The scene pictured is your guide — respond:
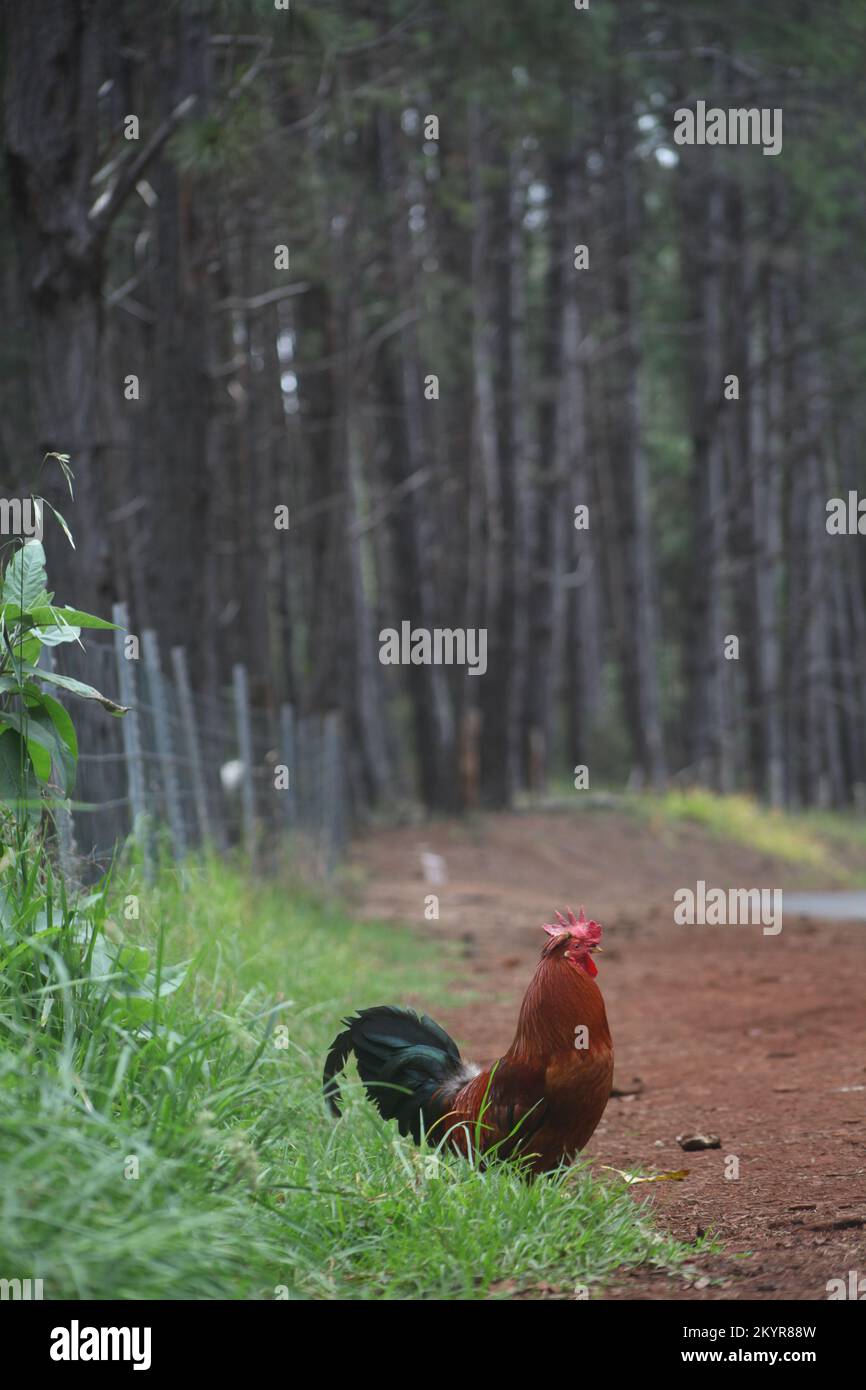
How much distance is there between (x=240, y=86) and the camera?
9.33 m

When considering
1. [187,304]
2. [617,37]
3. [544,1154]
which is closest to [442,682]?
[617,37]

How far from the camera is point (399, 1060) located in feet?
15.4

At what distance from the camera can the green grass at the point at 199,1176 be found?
3.03 m

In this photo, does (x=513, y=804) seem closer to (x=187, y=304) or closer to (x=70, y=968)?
(x=187, y=304)

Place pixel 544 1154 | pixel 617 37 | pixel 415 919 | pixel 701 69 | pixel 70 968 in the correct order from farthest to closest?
pixel 701 69, pixel 617 37, pixel 415 919, pixel 544 1154, pixel 70 968

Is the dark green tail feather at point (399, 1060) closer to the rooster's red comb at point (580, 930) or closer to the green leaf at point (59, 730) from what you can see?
the rooster's red comb at point (580, 930)

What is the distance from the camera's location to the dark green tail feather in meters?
4.69

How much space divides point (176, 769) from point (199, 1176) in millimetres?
5901

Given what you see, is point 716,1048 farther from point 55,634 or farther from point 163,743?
point 55,634

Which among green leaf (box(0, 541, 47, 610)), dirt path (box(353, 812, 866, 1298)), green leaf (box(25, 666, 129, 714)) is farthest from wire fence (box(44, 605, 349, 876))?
dirt path (box(353, 812, 866, 1298))

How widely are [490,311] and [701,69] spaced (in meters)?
4.30

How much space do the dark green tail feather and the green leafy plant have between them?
1.14m

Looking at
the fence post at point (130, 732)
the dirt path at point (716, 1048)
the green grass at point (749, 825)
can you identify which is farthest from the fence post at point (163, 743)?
the green grass at point (749, 825)

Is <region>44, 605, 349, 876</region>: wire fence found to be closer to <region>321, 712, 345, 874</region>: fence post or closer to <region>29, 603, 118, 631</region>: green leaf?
<region>321, 712, 345, 874</region>: fence post
